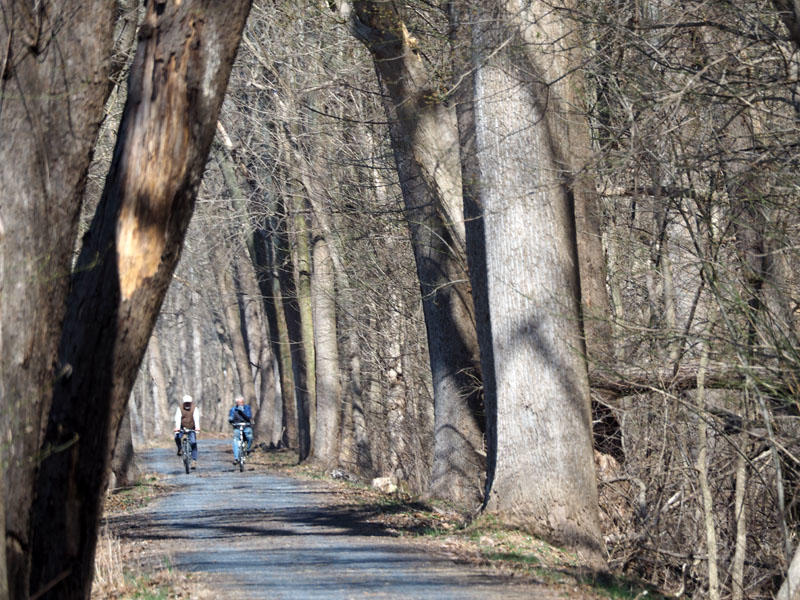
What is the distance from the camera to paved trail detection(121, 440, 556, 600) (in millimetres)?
9109

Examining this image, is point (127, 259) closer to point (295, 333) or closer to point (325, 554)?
point (325, 554)

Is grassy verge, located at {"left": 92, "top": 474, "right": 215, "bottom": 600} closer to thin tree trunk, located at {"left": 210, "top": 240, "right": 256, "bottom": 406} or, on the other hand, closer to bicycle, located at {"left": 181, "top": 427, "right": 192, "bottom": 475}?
bicycle, located at {"left": 181, "top": 427, "right": 192, "bottom": 475}

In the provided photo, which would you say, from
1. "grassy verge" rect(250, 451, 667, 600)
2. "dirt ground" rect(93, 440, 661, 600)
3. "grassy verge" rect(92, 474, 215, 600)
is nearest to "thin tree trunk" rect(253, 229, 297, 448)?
"dirt ground" rect(93, 440, 661, 600)

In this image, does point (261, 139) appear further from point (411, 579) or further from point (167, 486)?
point (411, 579)

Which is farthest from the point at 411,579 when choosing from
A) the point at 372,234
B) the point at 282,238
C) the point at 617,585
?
the point at 282,238

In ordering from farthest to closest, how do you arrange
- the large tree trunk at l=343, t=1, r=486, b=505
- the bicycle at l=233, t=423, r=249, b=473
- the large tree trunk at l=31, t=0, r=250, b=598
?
1. the bicycle at l=233, t=423, r=249, b=473
2. the large tree trunk at l=343, t=1, r=486, b=505
3. the large tree trunk at l=31, t=0, r=250, b=598

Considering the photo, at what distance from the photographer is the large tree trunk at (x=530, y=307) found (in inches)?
473

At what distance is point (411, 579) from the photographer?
31.7 feet

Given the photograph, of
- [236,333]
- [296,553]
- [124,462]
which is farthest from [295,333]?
[296,553]

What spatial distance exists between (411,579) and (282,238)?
22173mm

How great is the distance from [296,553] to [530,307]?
3413 millimetres

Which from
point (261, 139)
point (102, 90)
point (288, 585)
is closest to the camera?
point (102, 90)

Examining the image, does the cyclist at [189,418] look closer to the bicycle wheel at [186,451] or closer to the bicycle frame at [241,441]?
the bicycle wheel at [186,451]

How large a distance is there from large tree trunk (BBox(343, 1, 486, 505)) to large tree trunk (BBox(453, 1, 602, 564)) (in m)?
2.13
